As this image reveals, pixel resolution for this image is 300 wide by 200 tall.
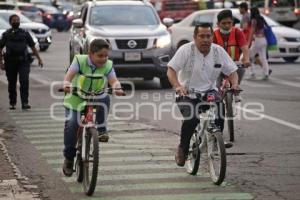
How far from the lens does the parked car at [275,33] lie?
25.2 metres

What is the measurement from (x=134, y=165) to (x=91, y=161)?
1.74 meters

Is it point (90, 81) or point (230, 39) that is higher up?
point (90, 81)

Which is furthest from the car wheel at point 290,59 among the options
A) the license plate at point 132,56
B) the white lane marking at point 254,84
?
the license plate at point 132,56

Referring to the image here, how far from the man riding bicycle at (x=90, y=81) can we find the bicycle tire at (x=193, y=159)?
117 centimetres

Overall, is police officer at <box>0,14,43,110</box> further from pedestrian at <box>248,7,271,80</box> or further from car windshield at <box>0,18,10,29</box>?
car windshield at <box>0,18,10,29</box>

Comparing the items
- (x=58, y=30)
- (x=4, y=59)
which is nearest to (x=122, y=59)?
(x=4, y=59)

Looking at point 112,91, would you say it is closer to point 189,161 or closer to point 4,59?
point 189,161

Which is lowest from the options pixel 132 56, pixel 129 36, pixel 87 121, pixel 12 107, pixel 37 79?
pixel 37 79

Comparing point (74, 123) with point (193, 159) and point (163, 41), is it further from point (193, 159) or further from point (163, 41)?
point (163, 41)

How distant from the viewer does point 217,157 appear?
342 inches

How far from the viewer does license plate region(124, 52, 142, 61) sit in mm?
18234

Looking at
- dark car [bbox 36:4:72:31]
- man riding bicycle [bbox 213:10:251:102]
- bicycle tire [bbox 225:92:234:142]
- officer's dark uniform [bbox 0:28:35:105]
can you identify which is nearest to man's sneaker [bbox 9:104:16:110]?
officer's dark uniform [bbox 0:28:35:105]

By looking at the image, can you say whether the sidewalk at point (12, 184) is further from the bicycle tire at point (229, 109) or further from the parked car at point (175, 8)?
the parked car at point (175, 8)

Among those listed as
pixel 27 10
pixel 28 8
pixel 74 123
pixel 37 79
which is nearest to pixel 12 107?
pixel 37 79
